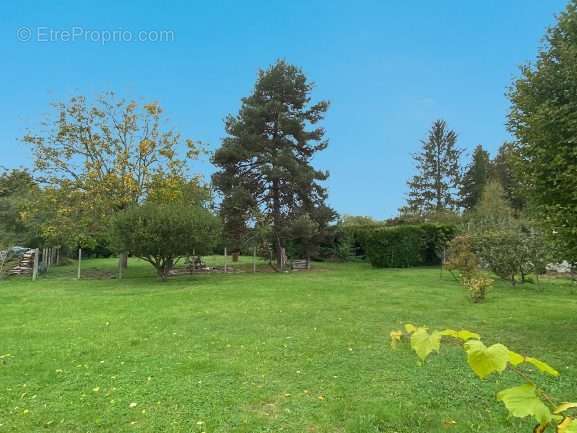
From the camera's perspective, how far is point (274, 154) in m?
18.2

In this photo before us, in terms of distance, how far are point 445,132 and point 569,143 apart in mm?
36940

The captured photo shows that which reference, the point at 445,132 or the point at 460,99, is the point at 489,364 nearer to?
the point at 460,99

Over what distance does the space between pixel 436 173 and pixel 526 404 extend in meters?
40.6

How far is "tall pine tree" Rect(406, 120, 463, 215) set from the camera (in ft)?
125

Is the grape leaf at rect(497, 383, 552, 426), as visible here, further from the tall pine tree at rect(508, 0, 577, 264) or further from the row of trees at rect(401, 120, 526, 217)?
the row of trees at rect(401, 120, 526, 217)

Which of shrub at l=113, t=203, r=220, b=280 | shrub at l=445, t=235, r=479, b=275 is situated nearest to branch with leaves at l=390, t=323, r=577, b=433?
shrub at l=445, t=235, r=479, b=275

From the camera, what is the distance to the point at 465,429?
9.23 ft

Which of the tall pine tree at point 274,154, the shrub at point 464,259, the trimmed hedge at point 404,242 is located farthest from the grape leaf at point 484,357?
the trimmed hedge at point 404,242

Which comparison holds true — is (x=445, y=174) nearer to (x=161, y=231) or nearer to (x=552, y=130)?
(x=161, y=231)

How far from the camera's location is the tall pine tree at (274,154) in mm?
17859

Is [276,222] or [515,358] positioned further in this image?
[276,222]

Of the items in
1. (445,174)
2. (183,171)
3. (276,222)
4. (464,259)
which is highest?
(445,174)

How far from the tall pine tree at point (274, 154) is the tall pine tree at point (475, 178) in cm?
2417

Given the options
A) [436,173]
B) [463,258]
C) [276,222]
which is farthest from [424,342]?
[436,173]
